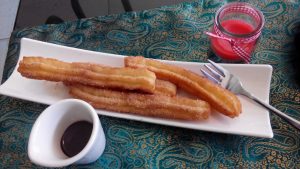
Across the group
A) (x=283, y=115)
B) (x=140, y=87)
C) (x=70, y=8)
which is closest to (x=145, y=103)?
(x=140, y=87)

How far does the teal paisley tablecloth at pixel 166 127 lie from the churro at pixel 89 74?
83 mm

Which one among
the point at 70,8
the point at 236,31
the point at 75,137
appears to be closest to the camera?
the point at 75,137

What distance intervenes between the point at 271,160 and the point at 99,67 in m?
0.38

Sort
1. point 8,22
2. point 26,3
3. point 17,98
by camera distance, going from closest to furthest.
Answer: point 17,98 → point 26,3 → point 8,22

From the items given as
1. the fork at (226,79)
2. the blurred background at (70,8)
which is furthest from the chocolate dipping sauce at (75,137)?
the blurred background at (70,8)

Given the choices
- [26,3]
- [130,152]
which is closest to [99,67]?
[130,152]

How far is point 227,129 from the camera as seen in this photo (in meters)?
0.64

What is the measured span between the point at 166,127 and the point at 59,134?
21 cm

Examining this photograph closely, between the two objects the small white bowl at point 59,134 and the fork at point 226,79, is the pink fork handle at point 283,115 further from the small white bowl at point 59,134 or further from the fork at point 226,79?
the small white bowl at point 59,134

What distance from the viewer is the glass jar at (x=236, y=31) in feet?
2.31

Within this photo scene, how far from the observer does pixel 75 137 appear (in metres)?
0.63

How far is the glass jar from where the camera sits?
2.31ft

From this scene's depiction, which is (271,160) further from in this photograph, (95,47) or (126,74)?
(95,47)

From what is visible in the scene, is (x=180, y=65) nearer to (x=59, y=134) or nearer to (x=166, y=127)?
(x=166, y=127)
